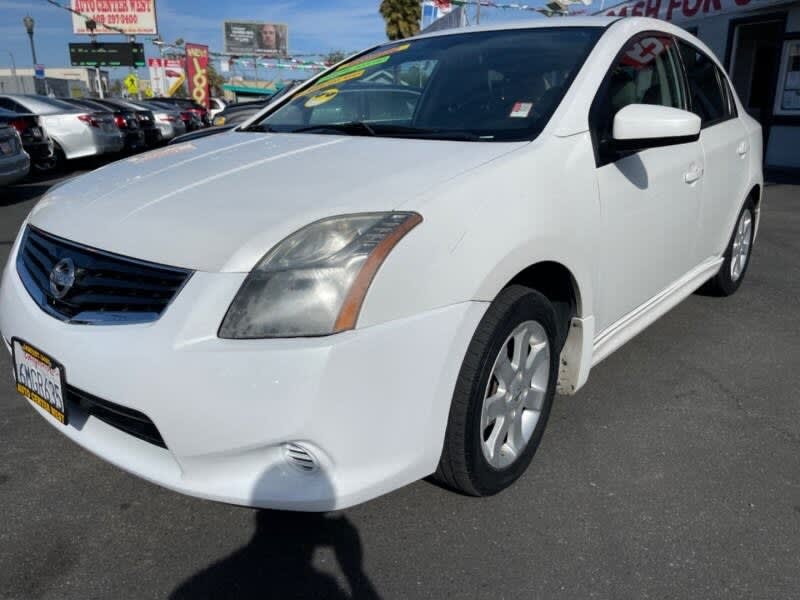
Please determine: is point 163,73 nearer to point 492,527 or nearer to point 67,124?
point 67,124

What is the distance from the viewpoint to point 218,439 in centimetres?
169

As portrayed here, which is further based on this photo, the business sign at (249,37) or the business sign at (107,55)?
the business sign at (249,37)

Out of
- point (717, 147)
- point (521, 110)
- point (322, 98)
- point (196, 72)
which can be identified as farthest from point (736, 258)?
point (196, 72)

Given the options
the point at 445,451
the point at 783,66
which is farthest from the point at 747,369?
the point at 783,66

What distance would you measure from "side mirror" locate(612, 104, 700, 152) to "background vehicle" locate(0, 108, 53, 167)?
9754 millimetres

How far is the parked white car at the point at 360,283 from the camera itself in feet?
5.44

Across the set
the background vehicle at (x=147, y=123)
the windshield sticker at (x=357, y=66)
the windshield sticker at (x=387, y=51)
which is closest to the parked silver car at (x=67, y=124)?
the background vehicle at (x=147, y=123)

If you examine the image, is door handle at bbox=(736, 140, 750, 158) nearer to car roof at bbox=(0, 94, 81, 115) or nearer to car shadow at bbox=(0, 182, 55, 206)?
car shadow at bbox=(0, 182, 55, 206)

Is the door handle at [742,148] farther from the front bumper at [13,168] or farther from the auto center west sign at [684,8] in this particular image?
the auto center west sign at [684,8]

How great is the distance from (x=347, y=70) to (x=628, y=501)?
2427 mm

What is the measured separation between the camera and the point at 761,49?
41.5ft

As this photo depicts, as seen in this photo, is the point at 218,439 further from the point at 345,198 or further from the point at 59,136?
the point at 59,136

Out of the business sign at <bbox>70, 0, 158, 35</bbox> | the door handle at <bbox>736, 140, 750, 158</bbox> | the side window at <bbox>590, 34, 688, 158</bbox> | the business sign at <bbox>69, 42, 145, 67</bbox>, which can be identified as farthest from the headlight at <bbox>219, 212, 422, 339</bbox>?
the business sign at <bbox>70, 0, 158, 35</bbox>

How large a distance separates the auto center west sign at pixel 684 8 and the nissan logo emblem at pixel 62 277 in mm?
11095
